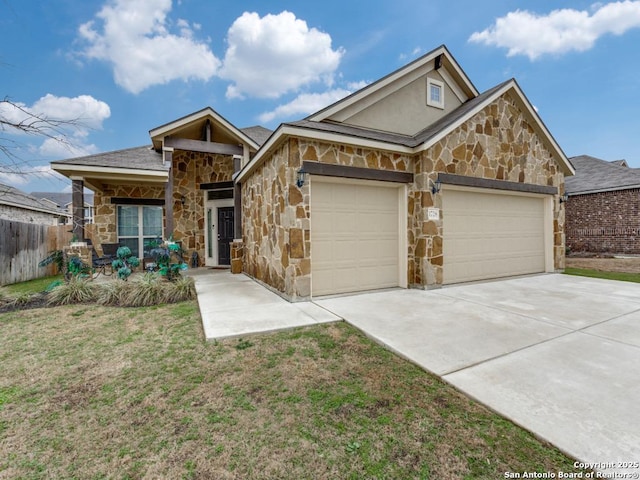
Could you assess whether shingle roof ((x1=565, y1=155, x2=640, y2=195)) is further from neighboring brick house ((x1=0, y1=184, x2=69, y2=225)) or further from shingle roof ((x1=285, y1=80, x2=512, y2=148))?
neighboring brick house ((x1=0, y1=184, x2=69, y2=225))

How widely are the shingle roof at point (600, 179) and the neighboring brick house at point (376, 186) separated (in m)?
8.29

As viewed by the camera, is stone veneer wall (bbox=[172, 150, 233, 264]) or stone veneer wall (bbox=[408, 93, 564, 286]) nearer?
stone veneer wall (bbox=[408, 93, 564, 286])

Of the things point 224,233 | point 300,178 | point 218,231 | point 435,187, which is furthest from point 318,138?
point 218,231

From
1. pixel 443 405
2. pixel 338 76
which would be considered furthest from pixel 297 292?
pixel 338 76

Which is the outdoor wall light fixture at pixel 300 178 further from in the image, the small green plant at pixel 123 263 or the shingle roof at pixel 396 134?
the small green plant at pixel 123 263

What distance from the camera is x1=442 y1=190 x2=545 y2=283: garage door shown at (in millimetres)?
7383

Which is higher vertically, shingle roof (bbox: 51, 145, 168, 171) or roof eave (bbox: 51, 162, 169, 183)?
shingle roof (bbox: 51, 145, 168, 171)

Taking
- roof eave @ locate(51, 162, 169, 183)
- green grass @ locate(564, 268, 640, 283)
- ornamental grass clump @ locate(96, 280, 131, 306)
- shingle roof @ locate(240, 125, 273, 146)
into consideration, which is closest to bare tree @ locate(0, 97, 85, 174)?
ornamental grass clump @ locate(96, 280, 131, 306)

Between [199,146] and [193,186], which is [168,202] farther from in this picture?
[193,186]

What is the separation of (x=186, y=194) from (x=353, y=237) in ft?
24.9

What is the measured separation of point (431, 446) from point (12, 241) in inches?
482

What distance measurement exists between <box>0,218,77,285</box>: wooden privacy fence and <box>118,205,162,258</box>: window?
7.84ft

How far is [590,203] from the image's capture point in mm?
15523

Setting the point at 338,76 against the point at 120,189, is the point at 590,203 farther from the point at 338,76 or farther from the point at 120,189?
the point at 120,189
